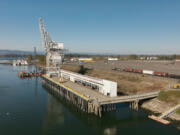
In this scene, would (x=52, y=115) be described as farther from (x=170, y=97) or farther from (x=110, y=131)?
(x=170, y=97)

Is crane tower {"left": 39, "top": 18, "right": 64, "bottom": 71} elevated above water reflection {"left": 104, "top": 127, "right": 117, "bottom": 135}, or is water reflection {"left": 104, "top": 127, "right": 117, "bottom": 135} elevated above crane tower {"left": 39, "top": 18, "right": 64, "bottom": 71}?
crane tower {"left": 39, "top": 18, "right": 64, "bottom": 71}

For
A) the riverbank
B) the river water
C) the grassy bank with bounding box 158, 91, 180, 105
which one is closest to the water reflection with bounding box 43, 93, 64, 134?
the river water

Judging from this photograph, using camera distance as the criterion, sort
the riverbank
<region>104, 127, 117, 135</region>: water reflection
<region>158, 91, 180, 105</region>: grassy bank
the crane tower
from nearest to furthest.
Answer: <region>104, 127, 117, 135</region>: water reflection < the riverbank < <region>158, 91, 180, 105</region>: grassy bank < the crane tower

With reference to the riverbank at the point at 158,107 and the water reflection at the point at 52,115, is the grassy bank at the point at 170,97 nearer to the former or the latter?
the riverbank at the point at 158,107

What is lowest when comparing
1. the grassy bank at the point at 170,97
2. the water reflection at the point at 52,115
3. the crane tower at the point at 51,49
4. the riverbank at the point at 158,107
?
the water reflection at the point at 52,115

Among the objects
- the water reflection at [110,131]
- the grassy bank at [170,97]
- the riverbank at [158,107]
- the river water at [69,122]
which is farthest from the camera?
the grassy bank at [170,97]

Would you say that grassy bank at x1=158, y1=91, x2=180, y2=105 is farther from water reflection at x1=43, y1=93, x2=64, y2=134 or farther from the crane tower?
the crane tower

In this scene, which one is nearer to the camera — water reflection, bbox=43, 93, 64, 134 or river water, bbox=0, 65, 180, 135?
river water, bbox=0, 65, 180, 135

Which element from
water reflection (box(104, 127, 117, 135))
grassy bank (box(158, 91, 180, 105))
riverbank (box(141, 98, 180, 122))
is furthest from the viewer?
grassy bank (box(158, 91, 180, 105))

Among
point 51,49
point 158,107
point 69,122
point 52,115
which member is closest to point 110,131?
point 69,122

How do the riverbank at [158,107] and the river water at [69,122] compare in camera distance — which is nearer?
the river water at [69,122]

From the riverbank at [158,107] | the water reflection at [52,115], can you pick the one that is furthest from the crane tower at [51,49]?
the riverbank at [158,107]

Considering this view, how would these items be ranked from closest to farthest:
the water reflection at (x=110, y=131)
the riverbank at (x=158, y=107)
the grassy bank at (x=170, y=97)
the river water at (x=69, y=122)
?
the water reflection at (x=110, y=131), the river water at (x=69, y=122), the riverbank at (x=158, y=107), the grassy bank at (x=170, y=97)
